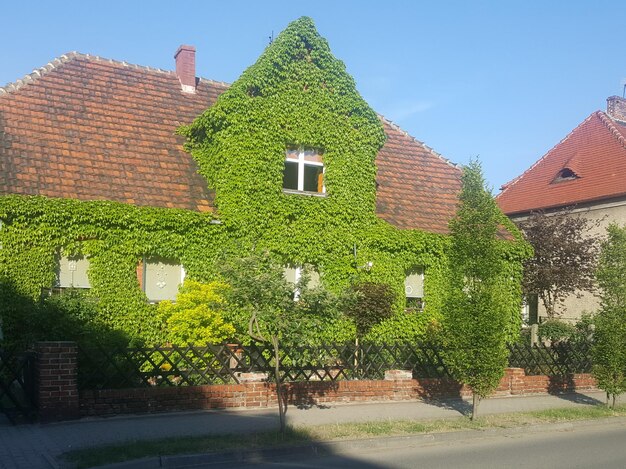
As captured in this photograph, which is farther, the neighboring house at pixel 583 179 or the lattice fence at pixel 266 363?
the neighboring house at pixel 583 179

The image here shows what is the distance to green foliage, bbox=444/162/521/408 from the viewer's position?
41.2 feet

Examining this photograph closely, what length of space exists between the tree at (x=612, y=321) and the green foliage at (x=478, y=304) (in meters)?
3.40

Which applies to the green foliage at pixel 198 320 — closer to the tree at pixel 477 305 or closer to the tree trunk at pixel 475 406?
the tree at pixel 477 305

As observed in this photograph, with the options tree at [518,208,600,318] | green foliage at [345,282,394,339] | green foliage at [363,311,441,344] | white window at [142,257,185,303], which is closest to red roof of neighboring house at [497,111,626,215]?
tree at [518,208,600,318]

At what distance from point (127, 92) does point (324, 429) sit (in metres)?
13.2

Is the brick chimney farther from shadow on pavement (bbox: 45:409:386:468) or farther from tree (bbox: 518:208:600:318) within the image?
shadow on pavement (bbox: 45:409:386:468)

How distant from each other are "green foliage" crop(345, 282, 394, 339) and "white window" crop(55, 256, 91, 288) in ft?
21.1

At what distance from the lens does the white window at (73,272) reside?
623 inches

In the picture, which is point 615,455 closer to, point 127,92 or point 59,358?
point 59,358

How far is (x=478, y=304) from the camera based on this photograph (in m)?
12.6

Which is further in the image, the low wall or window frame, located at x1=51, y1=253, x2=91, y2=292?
window frame, located at x1=51, y1=253, x2=91, y2=292

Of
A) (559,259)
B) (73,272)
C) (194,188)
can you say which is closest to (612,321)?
(559,259)

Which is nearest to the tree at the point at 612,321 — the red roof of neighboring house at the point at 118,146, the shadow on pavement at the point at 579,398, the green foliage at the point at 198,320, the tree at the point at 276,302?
the shadow on pavement at the point at 579,398

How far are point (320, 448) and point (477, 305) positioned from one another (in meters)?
4.19
